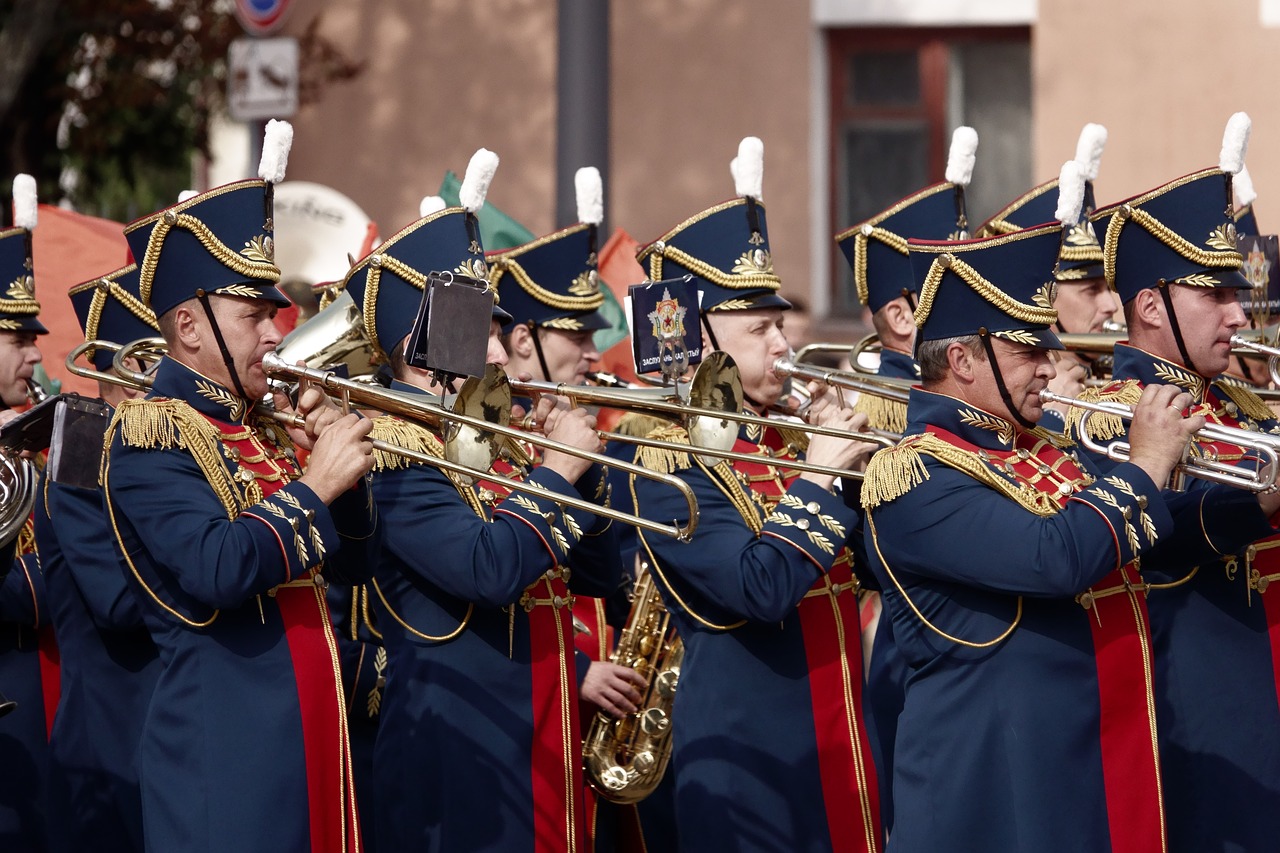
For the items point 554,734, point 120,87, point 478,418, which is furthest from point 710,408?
point 120,87

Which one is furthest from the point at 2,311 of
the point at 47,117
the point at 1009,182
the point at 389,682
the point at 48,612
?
the point at 1009,182

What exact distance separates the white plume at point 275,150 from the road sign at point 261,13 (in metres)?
4.88

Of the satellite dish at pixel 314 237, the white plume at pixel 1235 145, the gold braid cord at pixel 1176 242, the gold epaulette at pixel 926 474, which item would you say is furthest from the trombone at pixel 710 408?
the satellite dish at pixel 314 237

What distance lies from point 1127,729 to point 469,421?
5.81 feet

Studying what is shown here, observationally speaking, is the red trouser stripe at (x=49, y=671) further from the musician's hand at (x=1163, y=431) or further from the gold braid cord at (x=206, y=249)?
the musician's hand at (x=1163, y=431)

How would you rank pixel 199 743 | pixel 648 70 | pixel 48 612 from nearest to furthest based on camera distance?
pixel 199 743, pixel 48 612, pixel 648 70

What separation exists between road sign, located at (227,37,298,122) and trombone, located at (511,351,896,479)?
4670mm

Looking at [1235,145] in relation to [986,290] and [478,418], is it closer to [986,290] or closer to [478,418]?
[986,290]

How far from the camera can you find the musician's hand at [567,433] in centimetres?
566

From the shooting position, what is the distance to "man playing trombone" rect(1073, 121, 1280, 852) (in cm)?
583

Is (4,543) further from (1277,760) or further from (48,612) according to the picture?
(1277,760)

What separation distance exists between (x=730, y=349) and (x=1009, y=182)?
8.11 metres

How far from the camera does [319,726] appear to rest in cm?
525

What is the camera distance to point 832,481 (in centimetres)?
584
